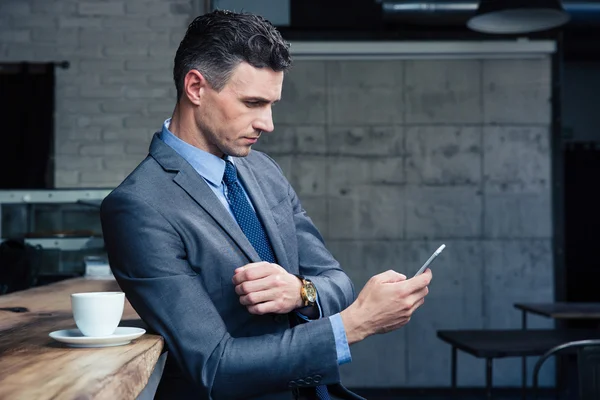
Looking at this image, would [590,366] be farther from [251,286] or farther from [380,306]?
[251,286]

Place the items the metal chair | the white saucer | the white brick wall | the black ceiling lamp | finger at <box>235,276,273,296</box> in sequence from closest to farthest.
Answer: the white saucer
finger at <box>235,276,273,296</box>
the metal chair
the black ceiling lamp
the white brick wall

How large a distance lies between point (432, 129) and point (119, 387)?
225 inches

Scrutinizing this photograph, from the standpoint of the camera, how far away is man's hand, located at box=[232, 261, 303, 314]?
131cm

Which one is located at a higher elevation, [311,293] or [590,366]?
[311,293]

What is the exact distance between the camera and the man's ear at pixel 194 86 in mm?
1427

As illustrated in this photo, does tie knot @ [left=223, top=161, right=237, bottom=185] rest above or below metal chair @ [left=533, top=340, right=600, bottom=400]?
above

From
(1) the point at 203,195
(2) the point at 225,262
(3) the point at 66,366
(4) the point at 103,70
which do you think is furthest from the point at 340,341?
(4) the point at 103,70

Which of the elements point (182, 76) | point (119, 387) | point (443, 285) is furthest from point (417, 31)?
point (119, 387)

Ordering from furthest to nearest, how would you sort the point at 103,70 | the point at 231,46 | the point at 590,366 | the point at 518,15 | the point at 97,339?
1. the point at 103,70
2. the point at 518,15
3. the point at 590,366
4. the point at 231,46
5. the point at 97,339

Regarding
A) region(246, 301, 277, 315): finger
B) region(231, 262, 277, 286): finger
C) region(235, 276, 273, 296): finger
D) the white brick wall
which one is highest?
the white brick wall

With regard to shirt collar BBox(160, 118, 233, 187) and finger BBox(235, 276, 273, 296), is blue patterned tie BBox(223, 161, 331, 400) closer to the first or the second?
shirt collar BBox(160, 118, 233, 187)

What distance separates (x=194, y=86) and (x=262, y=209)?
11.4 inches

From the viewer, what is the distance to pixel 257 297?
4.32ft

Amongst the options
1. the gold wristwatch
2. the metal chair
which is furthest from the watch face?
the metal chair
